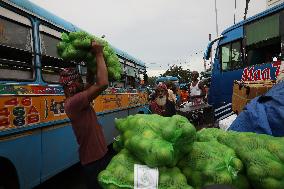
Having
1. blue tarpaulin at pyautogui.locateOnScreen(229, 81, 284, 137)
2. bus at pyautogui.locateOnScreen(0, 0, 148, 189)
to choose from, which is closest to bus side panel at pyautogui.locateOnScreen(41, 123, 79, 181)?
bus at pyautogui.locateOnScreen(0, 0, 148, 189)

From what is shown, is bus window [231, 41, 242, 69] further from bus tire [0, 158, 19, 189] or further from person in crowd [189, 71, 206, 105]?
bus tire [0, 158, 19, 189]

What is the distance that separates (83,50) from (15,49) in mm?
1828

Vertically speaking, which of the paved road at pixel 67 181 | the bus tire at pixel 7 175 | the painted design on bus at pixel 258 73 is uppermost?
the painted design on bus at pixel 258 73

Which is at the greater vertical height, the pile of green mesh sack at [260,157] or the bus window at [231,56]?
the bus window at [231,56]

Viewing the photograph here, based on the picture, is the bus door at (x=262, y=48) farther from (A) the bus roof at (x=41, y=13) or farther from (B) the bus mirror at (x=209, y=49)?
(A) the bus roof at (x=41, y=13)

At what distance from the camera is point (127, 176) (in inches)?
80.4

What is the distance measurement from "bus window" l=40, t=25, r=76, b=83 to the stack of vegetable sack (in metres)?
3.86

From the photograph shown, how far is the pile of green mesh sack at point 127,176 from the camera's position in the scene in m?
2.01

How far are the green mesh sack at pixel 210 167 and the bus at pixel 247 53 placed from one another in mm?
5825

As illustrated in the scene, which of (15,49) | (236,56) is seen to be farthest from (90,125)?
(236,56)

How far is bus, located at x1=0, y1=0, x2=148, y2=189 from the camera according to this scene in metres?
4.66

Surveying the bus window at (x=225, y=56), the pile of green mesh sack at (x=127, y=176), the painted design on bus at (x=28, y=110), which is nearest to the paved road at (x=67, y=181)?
the painted design on bus at (x=28, y=110)

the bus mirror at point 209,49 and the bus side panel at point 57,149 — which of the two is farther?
the bus mirror at point 209,49

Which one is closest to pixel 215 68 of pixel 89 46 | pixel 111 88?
pixel 111 88
